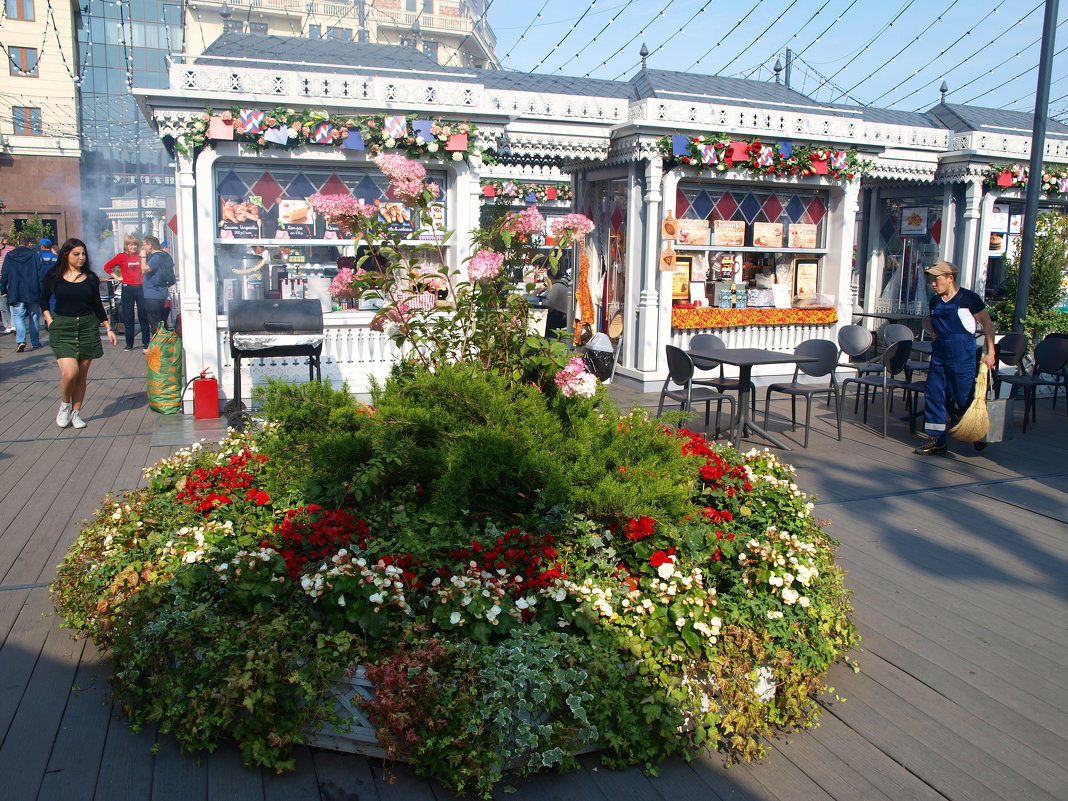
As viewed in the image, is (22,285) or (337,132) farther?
(22,285)

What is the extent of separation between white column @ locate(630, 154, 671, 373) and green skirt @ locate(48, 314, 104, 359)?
20.3 feet

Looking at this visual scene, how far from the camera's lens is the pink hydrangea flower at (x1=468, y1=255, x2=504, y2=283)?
420cm

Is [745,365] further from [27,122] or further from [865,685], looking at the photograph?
[27,122]

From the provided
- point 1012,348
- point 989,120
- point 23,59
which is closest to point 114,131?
point 23,59

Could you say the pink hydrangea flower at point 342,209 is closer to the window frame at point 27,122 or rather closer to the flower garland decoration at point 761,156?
the flower garland decoration at point 761,156

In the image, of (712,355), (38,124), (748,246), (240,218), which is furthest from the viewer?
(38,124)

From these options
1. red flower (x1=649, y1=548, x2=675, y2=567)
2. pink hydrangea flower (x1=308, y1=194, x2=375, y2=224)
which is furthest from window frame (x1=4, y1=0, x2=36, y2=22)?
red flower (x1=649, y1=548, x2=675, y2=567)

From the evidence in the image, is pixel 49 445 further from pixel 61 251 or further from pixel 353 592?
pixel 353 592

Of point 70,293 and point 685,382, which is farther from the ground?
point 70,293

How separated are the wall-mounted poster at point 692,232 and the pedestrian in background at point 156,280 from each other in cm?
759

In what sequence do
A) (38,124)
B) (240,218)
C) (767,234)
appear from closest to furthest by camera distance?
(240,218), (767,234), (38,124)

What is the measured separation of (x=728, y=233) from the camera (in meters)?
11.6

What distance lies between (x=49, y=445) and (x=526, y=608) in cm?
601

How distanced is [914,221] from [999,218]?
1215mm
